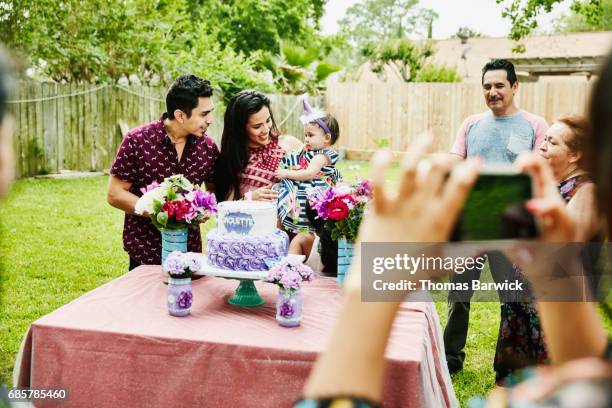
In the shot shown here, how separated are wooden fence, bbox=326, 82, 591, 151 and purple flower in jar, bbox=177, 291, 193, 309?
510 inches

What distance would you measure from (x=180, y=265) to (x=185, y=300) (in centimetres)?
15

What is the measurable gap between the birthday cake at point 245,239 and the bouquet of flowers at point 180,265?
15 centimetres

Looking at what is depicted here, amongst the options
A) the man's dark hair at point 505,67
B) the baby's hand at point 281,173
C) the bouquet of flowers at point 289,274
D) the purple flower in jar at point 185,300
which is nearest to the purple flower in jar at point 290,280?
the bouquet of flowers at point 289,274

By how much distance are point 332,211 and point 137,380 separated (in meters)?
1.13

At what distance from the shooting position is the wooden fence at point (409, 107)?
14859 millimetres

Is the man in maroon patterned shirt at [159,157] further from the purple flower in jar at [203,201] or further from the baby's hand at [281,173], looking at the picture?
the purple flower in jar at [203,201]

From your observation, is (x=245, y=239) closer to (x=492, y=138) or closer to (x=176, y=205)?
(x=176, y=205)

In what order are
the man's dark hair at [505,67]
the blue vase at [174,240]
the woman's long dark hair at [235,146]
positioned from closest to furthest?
1. the blue vase at [174,240]
2. the woman's long dark hair at [235,146]
3. the man's dark hair at [505,67]

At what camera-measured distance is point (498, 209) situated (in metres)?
0.73

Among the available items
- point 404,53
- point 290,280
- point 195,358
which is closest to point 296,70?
point 404,53

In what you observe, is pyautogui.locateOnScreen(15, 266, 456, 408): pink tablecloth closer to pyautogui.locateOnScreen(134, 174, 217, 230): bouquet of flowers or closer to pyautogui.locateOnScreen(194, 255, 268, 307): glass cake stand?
pyautogui.locateOnScreen(194, 255, 268, 307): glass cake stand

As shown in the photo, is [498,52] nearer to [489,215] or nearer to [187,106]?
[187,106]

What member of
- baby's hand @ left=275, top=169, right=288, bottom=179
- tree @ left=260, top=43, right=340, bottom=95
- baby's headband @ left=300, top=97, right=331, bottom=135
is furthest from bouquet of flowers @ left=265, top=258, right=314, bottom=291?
tree @ left=260, top=43, right=340, bottom=95

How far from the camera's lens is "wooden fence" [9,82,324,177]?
10945mm
